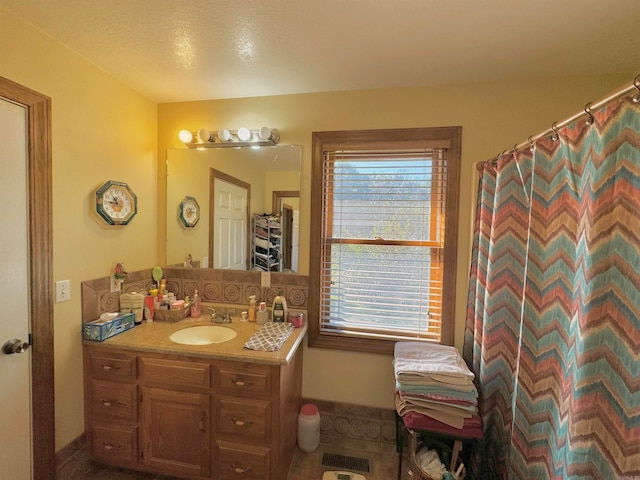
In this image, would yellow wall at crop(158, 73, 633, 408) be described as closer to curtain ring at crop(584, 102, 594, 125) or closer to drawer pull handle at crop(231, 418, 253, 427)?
drawer pull handle at crop(231, 418, 253, 427)

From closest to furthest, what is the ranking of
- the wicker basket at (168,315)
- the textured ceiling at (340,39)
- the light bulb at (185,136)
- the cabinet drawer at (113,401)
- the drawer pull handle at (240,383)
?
Answer: the textured ceiling at (340,39) < the drawer pull handle at (240,383) < the cabinet drawer at (113,401) < the wicker basket at (168,315) < the light bulb at (185,136)

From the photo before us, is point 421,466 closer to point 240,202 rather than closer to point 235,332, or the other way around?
point 235,332

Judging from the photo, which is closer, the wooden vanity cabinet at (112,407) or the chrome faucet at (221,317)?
the wooden vanity cabinet at (112,407)

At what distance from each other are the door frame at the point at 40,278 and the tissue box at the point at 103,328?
15cm

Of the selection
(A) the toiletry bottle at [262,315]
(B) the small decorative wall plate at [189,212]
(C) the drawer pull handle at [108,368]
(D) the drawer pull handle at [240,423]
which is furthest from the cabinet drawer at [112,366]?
(B) the small decorative wall plate at [189,212]

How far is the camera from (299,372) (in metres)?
1.93

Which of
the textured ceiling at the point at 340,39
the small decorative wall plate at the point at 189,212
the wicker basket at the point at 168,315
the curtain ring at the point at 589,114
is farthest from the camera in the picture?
the small decorative wall plate at the point at 189,212

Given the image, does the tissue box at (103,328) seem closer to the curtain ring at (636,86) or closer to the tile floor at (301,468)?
the tile floor at (301,468)

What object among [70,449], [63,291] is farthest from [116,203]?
[70,449]

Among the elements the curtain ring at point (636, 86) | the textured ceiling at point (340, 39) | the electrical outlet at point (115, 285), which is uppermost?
the textured ceiling at point (340, 39)

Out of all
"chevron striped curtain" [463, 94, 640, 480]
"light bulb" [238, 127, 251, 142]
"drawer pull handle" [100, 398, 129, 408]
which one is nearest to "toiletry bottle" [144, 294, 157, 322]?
"drawer pull handle" [100, 398, 129, 408]

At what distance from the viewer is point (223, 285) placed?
2105 mm

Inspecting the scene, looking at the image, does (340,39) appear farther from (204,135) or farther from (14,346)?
(14,346)

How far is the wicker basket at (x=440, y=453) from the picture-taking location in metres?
1.39
